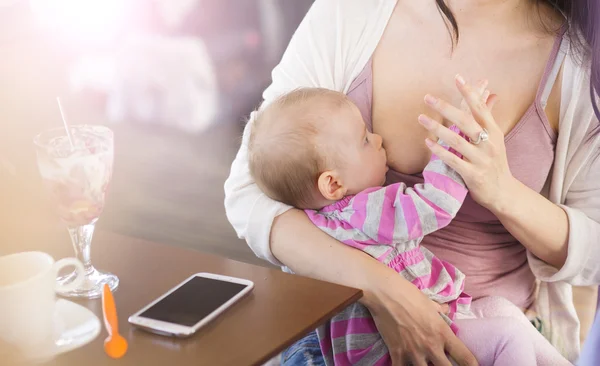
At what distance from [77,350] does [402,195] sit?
524mm

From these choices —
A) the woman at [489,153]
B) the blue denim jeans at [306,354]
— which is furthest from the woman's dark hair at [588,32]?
the blue denim jeans at [306,354]

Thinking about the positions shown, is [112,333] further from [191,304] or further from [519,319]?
[519,319]

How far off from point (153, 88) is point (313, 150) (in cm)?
81

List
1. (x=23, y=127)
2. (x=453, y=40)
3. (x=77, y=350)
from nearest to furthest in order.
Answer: (x=77, y=350)
(x=453, y=40)
(x=23, y=127)

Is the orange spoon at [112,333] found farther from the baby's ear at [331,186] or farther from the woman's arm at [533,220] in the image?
the woman's arm at [533,220]

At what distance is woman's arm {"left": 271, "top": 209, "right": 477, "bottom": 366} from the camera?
42.3 inches

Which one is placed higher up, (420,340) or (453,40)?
(453,40)

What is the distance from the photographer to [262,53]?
5.51ft

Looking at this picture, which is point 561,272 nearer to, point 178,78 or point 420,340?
point 420,340

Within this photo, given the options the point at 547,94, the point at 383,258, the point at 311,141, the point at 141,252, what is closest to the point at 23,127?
the point at 141,252

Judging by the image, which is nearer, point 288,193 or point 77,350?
point 77,350

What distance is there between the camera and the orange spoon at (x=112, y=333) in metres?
0.79

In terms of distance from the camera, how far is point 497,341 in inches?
41.8

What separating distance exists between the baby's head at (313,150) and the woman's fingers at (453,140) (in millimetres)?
123
